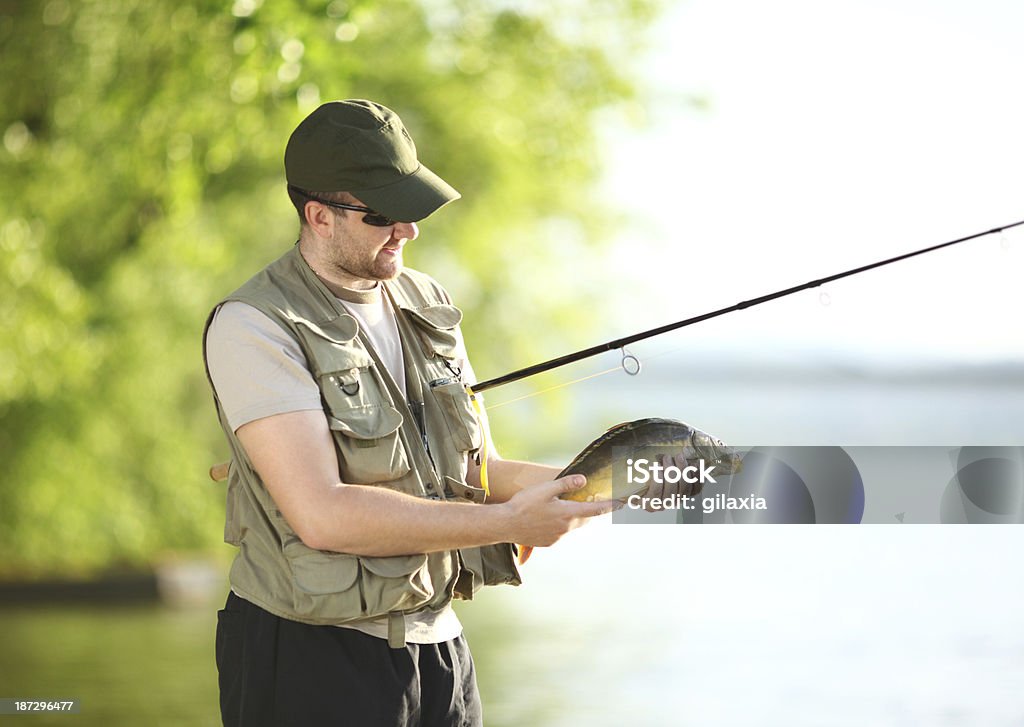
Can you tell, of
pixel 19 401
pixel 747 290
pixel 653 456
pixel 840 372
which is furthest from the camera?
pixel 840 372

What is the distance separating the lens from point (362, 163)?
1958mm

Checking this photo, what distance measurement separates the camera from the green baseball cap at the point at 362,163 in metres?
1.95

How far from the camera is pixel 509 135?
9.25 metres

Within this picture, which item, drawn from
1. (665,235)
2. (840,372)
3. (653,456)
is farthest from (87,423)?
(840,372)

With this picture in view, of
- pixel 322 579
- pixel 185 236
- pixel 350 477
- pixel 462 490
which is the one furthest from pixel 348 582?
pixel 185 236

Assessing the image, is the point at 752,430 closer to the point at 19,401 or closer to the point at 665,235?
the point at 665,235

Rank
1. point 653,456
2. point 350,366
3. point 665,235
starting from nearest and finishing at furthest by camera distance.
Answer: point 350,366
point 653,456
point 665,235

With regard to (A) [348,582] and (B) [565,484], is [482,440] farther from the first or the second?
(A) [348,582]

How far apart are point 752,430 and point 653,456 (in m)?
13.2

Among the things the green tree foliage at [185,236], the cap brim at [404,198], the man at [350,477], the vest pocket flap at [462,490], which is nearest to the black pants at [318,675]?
the man at [350,477]

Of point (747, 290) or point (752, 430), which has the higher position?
point (747, 290)

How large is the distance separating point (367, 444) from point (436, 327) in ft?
0.95

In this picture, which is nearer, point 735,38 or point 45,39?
point 45,39

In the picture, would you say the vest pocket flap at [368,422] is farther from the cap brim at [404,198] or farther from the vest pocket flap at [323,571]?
the cap brim at [404,198]
